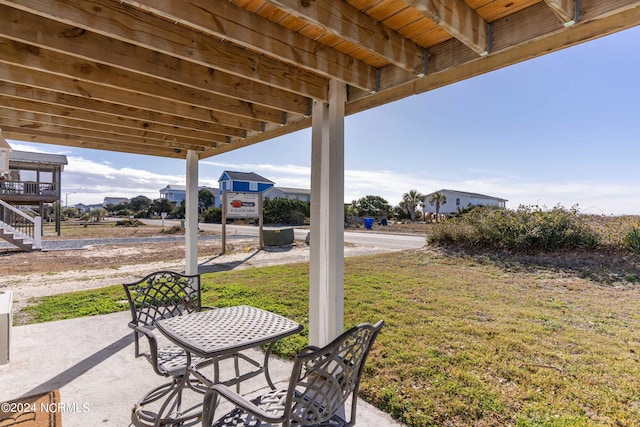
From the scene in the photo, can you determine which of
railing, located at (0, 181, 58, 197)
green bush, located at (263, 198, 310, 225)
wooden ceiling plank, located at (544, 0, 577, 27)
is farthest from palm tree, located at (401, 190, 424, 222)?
wooden ceiling plank, located at (544, 0, 577, 27)

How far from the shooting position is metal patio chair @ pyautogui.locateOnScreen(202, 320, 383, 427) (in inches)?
49.8

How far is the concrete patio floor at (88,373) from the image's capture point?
214cm

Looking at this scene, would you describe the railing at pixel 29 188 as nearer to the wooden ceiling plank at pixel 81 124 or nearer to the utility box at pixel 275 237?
the utility box at pixel 275 237

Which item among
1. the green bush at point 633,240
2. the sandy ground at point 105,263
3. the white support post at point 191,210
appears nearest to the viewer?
the white support post at point 191,210

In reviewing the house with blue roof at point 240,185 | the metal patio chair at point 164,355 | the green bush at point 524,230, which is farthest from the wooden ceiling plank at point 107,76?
the house with blue roof at point 240,185

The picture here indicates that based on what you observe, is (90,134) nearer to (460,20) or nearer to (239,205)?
(460,20)

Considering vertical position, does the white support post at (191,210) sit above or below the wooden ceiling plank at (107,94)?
below

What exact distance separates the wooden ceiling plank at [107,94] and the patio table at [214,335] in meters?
1.83

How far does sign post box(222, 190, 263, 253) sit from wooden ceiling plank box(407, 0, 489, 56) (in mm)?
9886

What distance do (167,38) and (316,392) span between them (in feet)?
6.42

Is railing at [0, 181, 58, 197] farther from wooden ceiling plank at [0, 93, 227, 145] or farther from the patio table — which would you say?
the patio table

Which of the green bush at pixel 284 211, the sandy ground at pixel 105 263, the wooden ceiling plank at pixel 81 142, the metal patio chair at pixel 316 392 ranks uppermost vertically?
the wooden ceiling plank at pixel 81 142

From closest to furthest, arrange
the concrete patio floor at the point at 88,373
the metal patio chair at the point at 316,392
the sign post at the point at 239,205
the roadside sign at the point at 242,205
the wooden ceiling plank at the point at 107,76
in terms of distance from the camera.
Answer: the metal patio chair at the point at 316,392 → the wooden ceiling plank at the point at 107,76 → the concrete patio floor at the point at 88,373 → the sign post at the point at 239,205 → the roadside sign at the point at 242,205

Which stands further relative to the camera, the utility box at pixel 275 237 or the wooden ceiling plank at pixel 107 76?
the utility box at pixel 275 237
